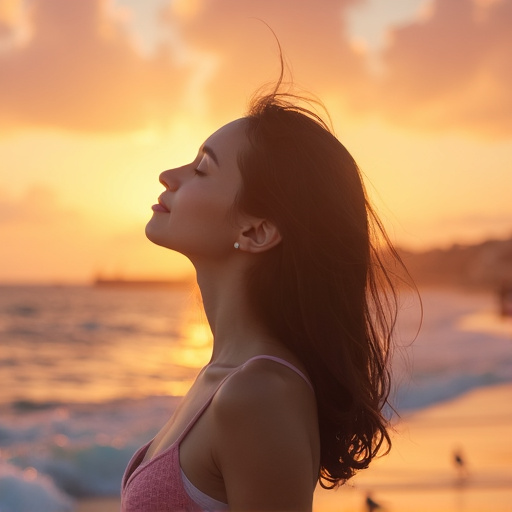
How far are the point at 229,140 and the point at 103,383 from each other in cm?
2123

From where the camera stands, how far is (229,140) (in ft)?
7.50

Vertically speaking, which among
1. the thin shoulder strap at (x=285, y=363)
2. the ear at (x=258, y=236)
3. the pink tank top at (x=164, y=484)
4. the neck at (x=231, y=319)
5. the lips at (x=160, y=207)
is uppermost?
the lips at (x=160, y=207)

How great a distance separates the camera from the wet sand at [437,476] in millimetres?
7789

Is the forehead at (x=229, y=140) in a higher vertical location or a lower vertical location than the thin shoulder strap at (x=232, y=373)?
higher

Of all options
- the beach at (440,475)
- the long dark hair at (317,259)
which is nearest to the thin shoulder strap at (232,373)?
the long dark hair at (317,259)

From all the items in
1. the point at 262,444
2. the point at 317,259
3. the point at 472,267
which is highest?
the point at 472,267

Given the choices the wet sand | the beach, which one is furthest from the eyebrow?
the wet sand

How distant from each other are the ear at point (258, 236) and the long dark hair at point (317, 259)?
0.02 m

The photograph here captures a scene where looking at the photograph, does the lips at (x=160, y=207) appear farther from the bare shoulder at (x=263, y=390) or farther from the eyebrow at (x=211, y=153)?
the bare shoulder at (x=263, y=390)

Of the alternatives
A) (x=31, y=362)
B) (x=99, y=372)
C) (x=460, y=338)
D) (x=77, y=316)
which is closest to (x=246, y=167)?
(x=99, y=372)

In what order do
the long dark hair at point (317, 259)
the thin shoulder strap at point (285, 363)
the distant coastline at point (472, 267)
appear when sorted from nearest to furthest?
1. the thin shoulder strap at point (285, 363)
2. the long dark hair at point (317, 259)
3. the distant coastline at point (472, 267)

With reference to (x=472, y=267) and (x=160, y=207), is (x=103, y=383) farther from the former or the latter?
(x=472, y=267)

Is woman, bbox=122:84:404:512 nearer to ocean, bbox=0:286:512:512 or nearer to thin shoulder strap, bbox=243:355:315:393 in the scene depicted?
thin shoulder strap, bbox=243:355:315:393

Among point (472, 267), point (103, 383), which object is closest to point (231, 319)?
point (103, 383)
